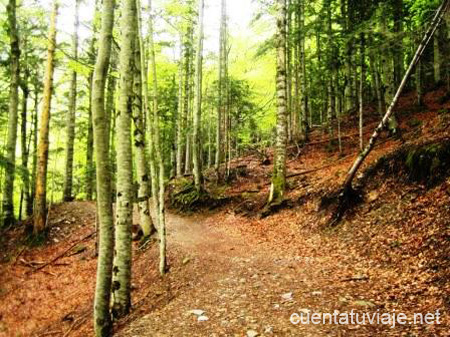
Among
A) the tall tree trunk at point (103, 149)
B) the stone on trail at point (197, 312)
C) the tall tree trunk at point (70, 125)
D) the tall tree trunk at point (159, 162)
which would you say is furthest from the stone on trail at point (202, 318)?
the tall tree trunk at point (70, 125)

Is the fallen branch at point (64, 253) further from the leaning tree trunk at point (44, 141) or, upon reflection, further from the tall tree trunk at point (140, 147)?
the tall tree trunk at point (140, 147)

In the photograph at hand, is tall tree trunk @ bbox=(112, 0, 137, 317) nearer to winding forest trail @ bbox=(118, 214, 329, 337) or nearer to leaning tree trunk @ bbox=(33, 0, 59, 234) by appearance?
winding forest trail @ bbox=(118, 214, 329, 337)

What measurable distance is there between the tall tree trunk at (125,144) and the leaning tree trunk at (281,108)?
19.8 ft

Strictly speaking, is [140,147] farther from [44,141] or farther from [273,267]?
[44,141]

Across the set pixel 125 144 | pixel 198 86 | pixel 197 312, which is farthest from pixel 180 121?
pixel 197 312

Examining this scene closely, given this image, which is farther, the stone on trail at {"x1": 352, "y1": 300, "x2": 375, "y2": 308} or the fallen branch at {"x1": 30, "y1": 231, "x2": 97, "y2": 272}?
the fallen branch at {"x1": 30, "y1": 231, "x2": 97, "y2": 272}

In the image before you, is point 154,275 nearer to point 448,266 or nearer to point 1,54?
point 448,266

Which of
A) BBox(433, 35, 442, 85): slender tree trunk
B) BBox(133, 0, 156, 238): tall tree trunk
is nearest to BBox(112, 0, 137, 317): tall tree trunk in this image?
BBox(133, 0, 156, 238): tall tree trunk

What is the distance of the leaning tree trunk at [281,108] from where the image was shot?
1109 centimetres

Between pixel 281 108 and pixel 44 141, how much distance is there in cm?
864

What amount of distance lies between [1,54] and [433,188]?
17.1 metres

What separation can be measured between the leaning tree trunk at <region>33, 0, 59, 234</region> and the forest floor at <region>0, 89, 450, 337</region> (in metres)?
0.86

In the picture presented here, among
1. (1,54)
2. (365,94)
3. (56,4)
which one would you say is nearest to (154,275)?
(56,4)

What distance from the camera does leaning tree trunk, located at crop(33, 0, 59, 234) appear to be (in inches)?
506
